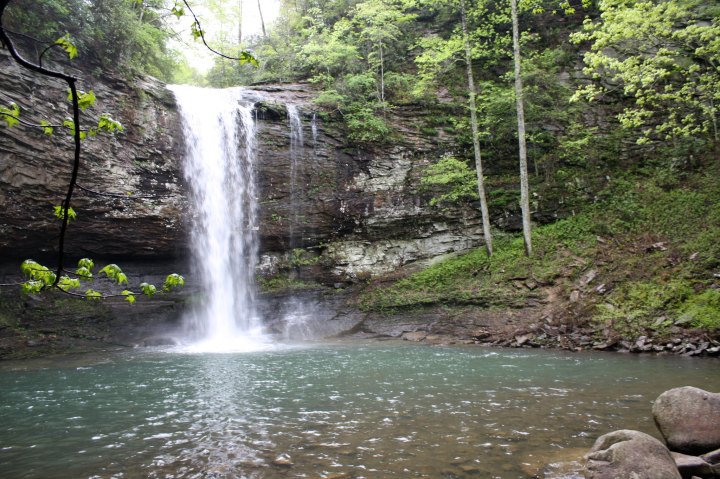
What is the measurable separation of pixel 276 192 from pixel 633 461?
52.6ft

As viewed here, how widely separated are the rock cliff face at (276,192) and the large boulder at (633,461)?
14.2 metres

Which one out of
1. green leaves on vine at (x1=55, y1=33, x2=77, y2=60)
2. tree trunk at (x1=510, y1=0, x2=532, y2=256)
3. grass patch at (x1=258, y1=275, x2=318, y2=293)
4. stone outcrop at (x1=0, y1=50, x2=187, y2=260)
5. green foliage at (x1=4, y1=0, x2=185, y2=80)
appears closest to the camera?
green leaves on vine at (x1=55, y1=33, x2=77, y2=60)

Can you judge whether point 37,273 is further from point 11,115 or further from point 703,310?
point 703,310

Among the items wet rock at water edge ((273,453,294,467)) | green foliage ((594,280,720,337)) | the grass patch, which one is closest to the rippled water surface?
wet rock at water edge ((273,453,294,467))

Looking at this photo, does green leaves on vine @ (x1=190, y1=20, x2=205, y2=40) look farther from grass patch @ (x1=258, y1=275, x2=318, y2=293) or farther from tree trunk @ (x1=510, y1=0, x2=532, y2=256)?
grass patch @ (x1=258, y1=275, x2=318, y2=293)

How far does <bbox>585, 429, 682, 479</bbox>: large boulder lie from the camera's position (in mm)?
3580

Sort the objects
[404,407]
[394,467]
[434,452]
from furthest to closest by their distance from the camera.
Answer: [404,407], [434,452], [394,467]

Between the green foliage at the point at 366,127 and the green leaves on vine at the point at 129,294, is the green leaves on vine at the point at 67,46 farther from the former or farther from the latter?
the green foliage at the point at 366,127

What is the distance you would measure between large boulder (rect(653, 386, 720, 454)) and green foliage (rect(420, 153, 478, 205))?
12.5 metres

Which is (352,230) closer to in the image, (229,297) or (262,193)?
(262,193)

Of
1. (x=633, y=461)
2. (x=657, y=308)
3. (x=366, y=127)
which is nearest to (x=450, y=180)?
(x=366, y=127)

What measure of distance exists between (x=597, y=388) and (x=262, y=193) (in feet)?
46.3

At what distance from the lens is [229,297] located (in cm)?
1736

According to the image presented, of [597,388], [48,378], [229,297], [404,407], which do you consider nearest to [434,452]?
[404,407]
